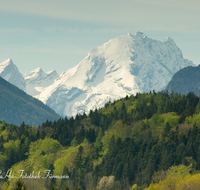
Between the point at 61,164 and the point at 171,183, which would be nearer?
the point at 171,183

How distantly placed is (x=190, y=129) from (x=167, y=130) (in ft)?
43.0

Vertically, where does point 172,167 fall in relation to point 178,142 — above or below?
below

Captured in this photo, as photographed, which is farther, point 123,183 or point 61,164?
point 61,164

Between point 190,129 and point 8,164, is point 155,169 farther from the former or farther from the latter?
point 8,164

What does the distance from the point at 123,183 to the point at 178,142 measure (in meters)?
39.2

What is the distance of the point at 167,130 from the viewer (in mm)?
194250

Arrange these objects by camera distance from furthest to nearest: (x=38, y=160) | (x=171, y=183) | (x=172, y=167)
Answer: (x=38, y=160) → (x=172, y=167) → (x=171, y=183)

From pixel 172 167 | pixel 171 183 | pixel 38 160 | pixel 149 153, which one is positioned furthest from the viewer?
pixel 38 160

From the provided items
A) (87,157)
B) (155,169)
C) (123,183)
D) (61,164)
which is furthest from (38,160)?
(155,169)

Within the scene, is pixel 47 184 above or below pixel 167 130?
below

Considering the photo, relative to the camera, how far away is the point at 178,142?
184m

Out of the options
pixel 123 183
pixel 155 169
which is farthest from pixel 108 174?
pixel 155 169

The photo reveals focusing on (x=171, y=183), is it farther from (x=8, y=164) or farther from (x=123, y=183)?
(x=8, y=164)

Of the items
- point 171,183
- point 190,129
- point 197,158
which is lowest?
point 171,183
